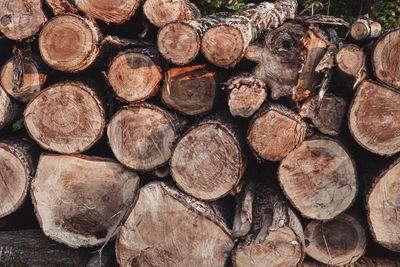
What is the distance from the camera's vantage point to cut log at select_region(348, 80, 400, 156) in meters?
2.10

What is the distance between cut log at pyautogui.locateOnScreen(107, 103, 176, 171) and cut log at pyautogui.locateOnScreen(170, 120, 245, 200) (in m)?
0.19

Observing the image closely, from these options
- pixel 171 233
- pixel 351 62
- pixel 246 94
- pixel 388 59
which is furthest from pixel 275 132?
pixel 171 233

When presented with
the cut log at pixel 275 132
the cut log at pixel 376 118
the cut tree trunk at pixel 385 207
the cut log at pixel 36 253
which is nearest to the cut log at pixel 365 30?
the cut log at pixel 376 118

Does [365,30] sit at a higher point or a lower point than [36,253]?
higher

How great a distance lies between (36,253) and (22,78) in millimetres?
1478

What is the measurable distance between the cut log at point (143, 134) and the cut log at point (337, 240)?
50.3 inches

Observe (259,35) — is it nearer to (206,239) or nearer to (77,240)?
(206,239)

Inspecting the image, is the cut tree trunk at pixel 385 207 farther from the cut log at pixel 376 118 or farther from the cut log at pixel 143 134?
the cut log at pixel 143 134

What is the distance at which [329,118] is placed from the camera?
7.32ft

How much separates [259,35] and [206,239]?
1.76 m

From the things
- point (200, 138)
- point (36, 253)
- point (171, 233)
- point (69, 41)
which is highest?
point (69, 41)

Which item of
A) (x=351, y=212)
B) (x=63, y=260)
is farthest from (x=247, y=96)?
(x=63, y=260)

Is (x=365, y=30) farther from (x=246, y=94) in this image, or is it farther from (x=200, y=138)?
(x=200, y=138)

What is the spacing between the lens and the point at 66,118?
244 centimetres
